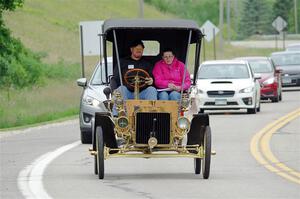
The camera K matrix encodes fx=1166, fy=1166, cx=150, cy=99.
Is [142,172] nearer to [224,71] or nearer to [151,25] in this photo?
[151,25]

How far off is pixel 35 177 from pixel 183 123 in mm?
2162

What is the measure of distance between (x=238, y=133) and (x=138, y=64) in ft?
27.8

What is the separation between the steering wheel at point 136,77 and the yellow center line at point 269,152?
7.48 feet

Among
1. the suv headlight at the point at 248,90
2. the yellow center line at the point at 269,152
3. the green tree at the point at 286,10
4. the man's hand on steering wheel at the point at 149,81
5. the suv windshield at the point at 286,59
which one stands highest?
the green tree at the point at 286,10

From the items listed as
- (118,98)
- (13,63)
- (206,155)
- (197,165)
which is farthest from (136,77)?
(13,63)

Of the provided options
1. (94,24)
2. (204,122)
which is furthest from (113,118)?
(94,24)

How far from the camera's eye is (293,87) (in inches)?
1999

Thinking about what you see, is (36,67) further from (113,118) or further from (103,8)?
(103,8)

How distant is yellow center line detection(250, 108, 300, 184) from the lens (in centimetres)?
1645

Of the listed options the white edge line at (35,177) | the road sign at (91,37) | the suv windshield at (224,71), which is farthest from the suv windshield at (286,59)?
the white edge line at (35,177)

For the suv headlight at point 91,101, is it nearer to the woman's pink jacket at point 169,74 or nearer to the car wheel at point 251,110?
the woman's pink jacket at point 169,74

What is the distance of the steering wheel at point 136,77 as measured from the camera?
16.8m

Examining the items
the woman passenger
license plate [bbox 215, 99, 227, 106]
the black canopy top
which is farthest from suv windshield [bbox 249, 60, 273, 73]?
the woman passenger

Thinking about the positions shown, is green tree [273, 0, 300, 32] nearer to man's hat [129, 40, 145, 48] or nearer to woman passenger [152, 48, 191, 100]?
man's hat [129, 40, 145, 48]
